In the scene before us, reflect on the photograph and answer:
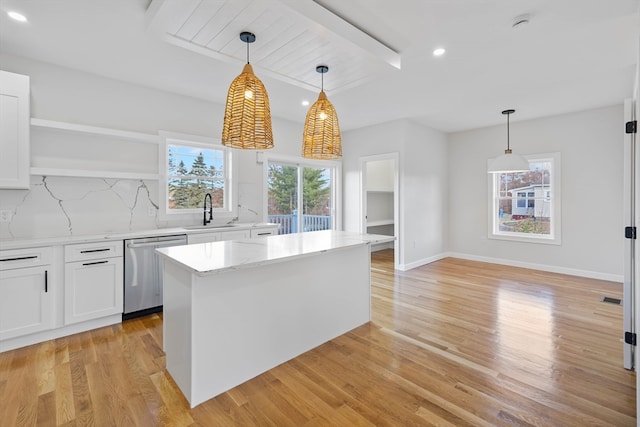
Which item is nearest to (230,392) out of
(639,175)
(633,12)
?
(639,175)

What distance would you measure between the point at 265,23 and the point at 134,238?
2482 mm

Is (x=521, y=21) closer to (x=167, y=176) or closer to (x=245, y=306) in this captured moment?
(x=245, y=306)

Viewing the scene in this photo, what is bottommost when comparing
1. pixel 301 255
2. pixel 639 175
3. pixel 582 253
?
pixel 582 253

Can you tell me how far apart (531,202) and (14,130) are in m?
7.26

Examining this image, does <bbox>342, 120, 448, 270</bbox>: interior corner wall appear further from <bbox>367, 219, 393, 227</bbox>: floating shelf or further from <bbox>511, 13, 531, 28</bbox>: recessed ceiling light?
<bbox>511, 13, 531, 28</bbox>: recessed ceiling light

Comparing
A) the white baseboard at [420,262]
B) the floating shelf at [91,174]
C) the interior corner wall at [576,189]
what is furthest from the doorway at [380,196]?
the floating shelf at [91,174]

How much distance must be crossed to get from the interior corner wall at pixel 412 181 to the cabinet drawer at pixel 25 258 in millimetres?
4653

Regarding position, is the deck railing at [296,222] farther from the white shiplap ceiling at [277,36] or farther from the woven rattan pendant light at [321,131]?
the white shiplap ceiling at [277,36]

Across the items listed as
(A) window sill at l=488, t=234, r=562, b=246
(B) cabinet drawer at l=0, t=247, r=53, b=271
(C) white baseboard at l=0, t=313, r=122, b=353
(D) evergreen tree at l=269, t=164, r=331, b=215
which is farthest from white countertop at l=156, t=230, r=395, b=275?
(A) window sill at l=488, t=234, r=562, b=246

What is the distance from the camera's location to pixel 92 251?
2.93 m

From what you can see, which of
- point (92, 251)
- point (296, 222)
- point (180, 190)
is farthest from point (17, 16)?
point (296, 222)

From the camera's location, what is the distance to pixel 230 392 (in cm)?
201

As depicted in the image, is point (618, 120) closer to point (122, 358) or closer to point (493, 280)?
point (493, 280)

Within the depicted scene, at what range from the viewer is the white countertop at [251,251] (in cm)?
182
